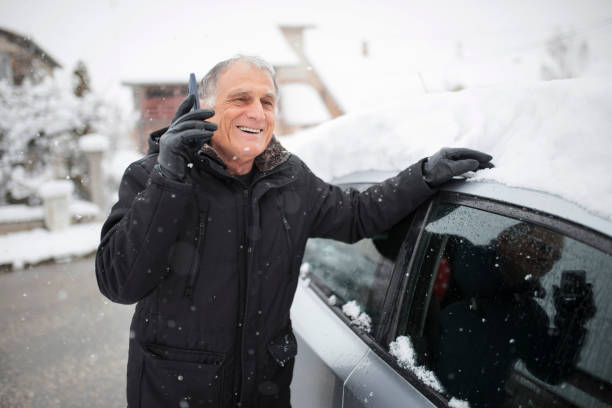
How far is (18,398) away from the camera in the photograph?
9.66 feet

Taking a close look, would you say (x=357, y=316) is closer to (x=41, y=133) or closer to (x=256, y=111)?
(x=256, y=111)

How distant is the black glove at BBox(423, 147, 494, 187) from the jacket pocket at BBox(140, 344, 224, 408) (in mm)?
984

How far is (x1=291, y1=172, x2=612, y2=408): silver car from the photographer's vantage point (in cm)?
90

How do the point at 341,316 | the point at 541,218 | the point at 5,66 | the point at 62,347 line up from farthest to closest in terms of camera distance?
the point at 5,66 → the point at 62,347 → the point at 341,316 → the point at 541,218

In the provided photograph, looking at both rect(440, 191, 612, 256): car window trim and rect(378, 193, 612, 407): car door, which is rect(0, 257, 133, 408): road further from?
rect(440, 191, 612, 256): car window trim

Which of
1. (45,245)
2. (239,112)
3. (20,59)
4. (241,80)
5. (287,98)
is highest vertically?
(20,59)

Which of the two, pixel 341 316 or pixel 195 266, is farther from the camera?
pixel 341 316

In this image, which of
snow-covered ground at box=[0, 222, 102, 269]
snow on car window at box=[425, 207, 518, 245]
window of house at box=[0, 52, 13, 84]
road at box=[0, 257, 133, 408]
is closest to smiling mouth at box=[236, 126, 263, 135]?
snow on car window at box=[425, 207, 518, 245]

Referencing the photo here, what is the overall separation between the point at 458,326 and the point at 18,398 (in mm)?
3426

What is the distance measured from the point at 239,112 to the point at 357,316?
955mm

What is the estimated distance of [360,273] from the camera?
5.68ft

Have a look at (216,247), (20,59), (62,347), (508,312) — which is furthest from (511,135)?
(20,59)

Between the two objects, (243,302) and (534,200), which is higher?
(534,200)

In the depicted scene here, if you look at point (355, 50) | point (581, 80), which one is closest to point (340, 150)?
point (581, 80)
